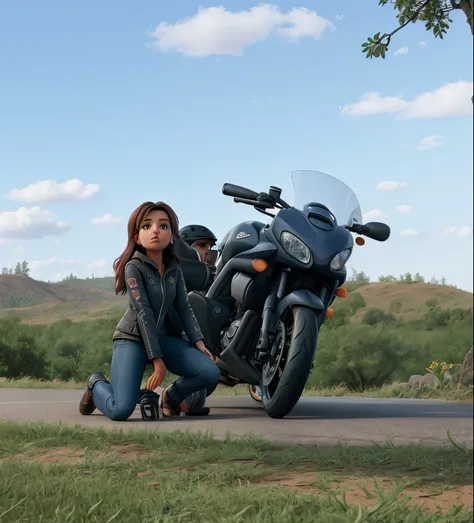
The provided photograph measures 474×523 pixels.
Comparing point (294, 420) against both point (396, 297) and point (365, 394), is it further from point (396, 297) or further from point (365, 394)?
point (396, 297)

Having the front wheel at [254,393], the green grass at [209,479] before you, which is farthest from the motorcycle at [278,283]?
the green grass at [209,479]

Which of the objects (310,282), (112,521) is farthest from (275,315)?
(112,521)

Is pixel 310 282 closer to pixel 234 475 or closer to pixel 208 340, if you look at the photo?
pixel 208 340

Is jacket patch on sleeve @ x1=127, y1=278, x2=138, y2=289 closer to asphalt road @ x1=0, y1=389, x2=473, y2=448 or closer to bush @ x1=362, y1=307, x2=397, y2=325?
asphalt road @ x1=0, y1=389, x2=473, y2=448

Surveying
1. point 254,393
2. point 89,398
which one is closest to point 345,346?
point 254,393

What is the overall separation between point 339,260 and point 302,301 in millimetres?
263

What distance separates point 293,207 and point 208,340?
2.36 ft

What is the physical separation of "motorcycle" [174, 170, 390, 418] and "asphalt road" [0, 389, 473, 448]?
0.16m

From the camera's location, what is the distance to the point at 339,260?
350cm

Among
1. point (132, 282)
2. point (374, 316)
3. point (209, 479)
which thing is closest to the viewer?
point (209, 479)

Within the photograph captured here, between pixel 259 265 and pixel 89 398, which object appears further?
pixel 259 265

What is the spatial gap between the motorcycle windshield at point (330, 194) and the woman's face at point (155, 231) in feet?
3.56

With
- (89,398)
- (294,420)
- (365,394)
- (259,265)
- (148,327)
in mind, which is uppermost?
(259,265)

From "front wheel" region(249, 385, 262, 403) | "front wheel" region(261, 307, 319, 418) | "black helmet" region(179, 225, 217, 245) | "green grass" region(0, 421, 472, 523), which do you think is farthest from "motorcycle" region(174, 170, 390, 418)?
"green grass" region(0, 421, 472, 523)
